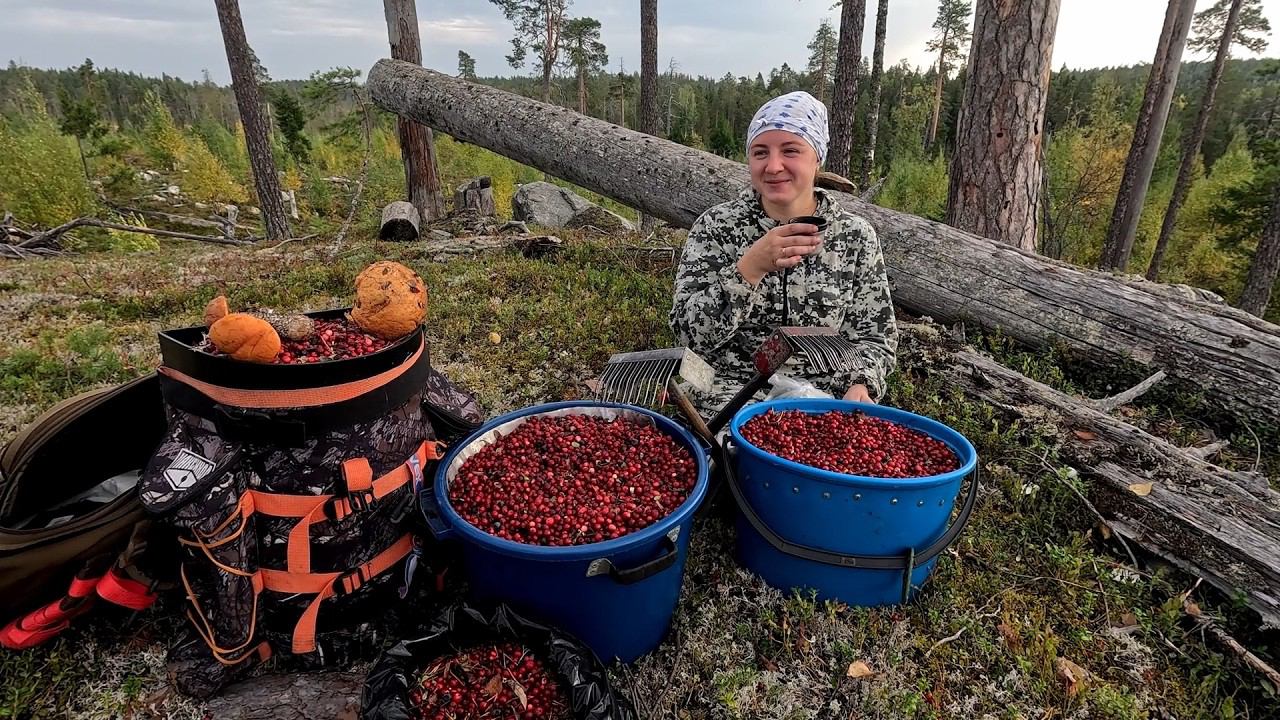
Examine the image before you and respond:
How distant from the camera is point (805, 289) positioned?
2803mm

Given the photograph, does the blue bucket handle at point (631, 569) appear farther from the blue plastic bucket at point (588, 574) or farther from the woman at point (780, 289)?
the woman at point (780, 289)

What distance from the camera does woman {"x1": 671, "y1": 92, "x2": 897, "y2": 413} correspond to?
8.52ft

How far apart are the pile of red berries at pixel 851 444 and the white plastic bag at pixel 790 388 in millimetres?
315

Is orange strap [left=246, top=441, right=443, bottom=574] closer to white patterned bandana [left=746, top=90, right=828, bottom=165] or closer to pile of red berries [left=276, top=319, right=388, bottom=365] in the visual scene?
pile of red berries [left=276, top=319, right=388, bottom=365]

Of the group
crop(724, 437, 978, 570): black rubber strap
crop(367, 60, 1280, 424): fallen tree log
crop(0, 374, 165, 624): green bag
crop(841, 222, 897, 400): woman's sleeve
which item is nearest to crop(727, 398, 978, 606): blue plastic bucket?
crop(724, 437, 978, 570): black rubber strap

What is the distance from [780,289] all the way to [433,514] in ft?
6.18

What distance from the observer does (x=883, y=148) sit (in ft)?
134

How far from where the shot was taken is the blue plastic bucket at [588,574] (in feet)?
5.41

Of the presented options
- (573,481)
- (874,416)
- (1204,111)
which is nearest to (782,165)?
(874,416)

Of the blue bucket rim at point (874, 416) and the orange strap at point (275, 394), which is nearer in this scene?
the orange strap at point (275, 394)

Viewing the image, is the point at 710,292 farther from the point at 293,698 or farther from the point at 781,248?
the point at 293,698

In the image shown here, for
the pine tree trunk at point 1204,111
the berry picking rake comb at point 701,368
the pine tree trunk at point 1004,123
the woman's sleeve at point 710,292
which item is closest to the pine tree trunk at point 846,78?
the pine tree trunk at point 1004,123

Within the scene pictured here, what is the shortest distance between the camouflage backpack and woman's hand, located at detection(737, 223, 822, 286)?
1352 millimetres

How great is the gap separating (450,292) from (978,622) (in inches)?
192
